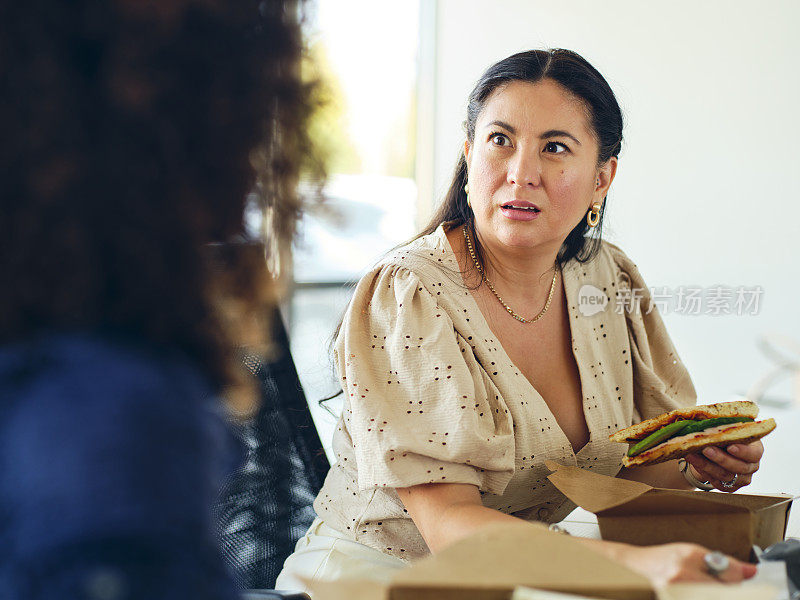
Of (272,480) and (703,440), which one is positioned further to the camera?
(272,480)

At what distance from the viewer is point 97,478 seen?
43cm

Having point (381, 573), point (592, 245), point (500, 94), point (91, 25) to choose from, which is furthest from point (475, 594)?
point (592, 245)

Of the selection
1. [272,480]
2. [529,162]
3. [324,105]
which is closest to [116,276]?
[324,105]

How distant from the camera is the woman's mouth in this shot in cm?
129

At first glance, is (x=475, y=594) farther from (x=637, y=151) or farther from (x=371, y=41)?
(x=371, y=41)

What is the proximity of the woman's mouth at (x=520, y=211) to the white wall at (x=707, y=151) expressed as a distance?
71.7 inches

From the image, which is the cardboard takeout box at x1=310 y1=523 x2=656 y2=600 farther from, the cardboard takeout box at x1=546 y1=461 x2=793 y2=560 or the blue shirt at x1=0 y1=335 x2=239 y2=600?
the cardboard takeout box at x1=546 y1=461 x2=793 y2=560

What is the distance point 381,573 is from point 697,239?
2614 millimetres

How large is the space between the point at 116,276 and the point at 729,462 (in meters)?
1.03

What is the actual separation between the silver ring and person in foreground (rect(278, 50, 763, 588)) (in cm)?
30

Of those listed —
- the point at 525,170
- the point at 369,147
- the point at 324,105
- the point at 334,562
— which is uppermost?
the point at 324,105

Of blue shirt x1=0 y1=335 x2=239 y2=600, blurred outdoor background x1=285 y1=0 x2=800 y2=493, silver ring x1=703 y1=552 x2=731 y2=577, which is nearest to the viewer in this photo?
blue shirt x1=0 y1=335 x2=239 y2=600

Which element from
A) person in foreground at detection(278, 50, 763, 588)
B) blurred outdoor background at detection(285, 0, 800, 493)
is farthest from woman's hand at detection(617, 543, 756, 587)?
blurred outdoor background at detection(285, 0, 800, 493)

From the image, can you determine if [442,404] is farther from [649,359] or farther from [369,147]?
[369,147]
